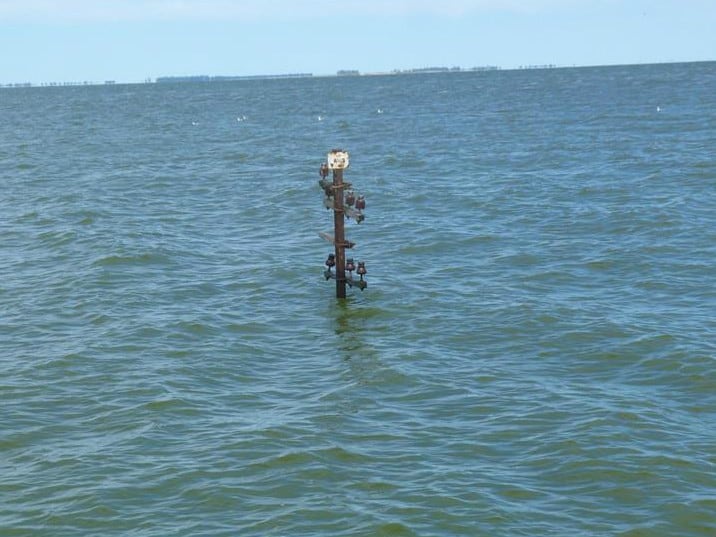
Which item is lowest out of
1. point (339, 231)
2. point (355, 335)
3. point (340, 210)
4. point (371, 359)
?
point (371, 359)

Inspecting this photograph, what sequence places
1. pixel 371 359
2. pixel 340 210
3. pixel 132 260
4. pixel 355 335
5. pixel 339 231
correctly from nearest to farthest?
pixel 371 359, pixel 355 335, pixel 340 210, pixel 339 231, pixel 132 260

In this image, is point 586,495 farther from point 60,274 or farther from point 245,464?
point 60,274

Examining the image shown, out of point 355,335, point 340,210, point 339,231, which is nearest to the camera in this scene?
point 355,335

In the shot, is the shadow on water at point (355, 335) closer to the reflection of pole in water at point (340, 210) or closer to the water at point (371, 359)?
the water at point (371, 359)

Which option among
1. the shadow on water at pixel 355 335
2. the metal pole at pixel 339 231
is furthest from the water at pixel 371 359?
the metal pole at pixel 339 231

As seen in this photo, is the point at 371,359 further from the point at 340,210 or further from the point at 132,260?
the point at 132,260

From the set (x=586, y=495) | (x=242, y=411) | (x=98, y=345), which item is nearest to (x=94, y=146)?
(x=98, y=345)

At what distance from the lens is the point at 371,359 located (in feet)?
81.0

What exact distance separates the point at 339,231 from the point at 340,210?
2.68 ft

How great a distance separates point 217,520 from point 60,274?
18.5 metres

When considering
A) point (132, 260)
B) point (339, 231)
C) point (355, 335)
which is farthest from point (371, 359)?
point (132, 260)

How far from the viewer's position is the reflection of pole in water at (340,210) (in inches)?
1117

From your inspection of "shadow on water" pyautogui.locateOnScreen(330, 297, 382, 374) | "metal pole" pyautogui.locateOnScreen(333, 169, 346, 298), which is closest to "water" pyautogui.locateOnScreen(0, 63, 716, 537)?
"shadow on water" pyautogui.locateOnScreen(330, 297, 382, 374)

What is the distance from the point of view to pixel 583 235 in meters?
37.9
